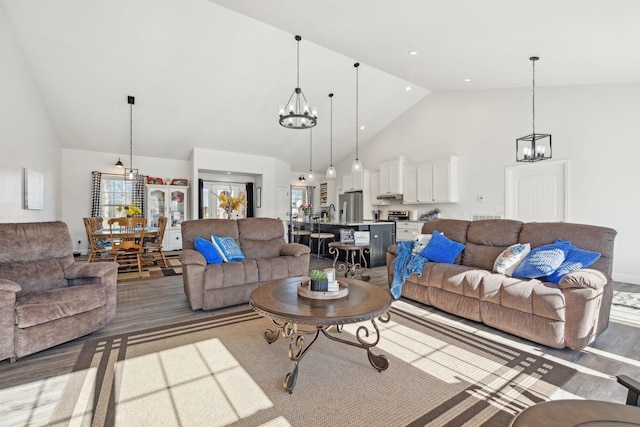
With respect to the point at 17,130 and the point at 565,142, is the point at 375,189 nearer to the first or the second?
the point at 565,142

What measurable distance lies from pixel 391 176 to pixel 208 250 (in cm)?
551

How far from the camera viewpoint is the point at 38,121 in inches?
204

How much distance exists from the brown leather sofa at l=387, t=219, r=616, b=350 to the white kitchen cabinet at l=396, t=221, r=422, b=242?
128 inches

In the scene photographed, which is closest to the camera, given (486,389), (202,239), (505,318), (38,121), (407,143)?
(486,389)

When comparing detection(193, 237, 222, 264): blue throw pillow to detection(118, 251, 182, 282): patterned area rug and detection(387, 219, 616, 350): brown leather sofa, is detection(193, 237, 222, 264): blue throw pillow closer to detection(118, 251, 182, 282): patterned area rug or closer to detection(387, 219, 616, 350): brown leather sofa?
detection(118, 251, 182, 282): patterned area rug

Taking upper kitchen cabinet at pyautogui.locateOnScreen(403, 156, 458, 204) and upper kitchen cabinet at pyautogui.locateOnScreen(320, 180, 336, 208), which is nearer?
upper kitchen cabinet at pyautogui.locateOnScreen(403, 156, 458, 204)

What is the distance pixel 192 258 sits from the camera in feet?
11.1

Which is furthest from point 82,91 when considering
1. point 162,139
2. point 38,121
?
point 162,139

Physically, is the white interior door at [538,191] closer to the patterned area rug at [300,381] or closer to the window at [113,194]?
the patterned area rug at [300,381]

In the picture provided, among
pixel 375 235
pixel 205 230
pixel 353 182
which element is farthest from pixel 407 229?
pixel 205 230

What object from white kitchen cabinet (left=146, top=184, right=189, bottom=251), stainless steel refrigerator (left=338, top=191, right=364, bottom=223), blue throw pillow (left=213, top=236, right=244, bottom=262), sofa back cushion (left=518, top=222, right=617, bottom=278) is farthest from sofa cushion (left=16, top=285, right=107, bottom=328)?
stainless steel refrigerator (left=338, top=191, right=364, bottom=223)

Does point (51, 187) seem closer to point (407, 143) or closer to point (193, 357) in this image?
point (193, 357)

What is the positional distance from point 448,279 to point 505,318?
627mm

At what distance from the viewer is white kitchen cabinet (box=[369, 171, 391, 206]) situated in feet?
28.2
